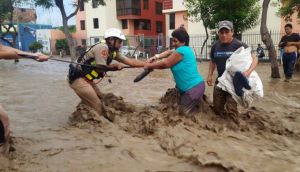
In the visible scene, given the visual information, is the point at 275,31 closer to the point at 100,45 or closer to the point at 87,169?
the point at 100,45

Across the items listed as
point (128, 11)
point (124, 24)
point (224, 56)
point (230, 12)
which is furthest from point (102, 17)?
point (224, 56)

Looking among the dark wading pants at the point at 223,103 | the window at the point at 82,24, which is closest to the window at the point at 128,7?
the window at the point at 82,24

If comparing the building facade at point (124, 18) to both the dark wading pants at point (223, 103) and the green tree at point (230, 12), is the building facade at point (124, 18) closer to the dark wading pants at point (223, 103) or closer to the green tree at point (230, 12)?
the green tree at point (230, 12)

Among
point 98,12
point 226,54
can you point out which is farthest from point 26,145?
point 98,12

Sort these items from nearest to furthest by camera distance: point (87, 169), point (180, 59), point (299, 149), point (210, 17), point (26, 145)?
point (87, 169), point (299, 149), point (26, 145), point (180, 59), point (210, 17)

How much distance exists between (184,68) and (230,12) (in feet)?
50.7

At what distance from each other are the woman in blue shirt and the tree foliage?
15.0 metres

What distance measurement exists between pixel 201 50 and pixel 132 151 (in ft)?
72.8

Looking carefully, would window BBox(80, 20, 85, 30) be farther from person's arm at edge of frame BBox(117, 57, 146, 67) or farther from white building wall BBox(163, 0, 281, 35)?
person's arm at edge of frame BBox(117, 57, 146, 67)

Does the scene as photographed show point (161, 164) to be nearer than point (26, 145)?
Yes

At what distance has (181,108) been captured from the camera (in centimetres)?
549

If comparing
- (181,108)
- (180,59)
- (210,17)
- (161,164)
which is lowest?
(161,164)

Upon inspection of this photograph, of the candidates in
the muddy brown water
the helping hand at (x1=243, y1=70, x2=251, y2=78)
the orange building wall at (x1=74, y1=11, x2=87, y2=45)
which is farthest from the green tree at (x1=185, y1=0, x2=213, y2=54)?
the orange building wall at (x1=74, y1=11, x2=87, y2=45)

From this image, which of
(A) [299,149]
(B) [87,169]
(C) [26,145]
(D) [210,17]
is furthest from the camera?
(D) [210,17]
